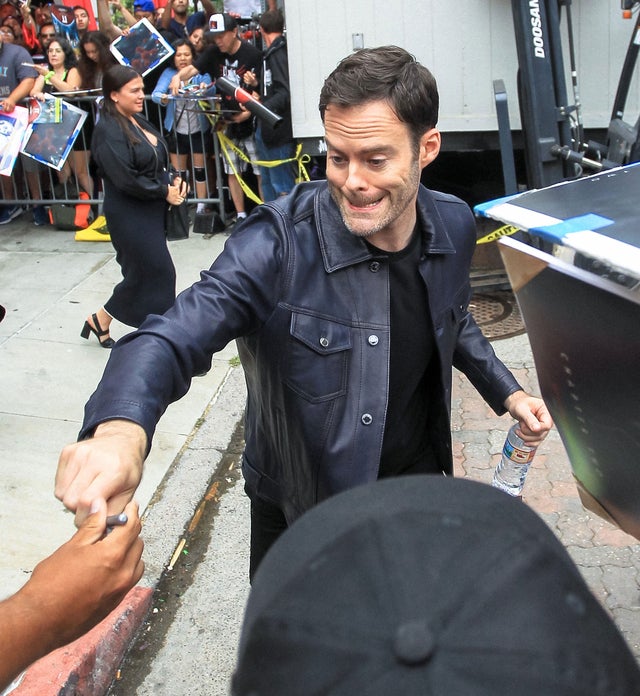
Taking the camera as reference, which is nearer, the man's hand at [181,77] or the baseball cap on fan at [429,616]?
the baseball cap on fan at [429,616]

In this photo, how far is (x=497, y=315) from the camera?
268 inches

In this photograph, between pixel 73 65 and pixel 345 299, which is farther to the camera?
pixel 73 65

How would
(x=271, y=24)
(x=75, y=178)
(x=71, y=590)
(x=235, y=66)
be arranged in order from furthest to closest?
(x=75, y=178) < (x=235, y=66) < (x=271, y=24) < (x=71, y=590)

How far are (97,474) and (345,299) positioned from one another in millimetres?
958

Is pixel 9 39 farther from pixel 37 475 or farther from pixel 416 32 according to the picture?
pixel 37 475

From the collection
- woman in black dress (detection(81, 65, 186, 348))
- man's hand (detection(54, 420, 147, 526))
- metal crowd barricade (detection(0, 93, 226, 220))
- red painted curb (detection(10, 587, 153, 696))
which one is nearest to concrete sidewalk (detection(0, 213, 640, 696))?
red painted curb (detection(10, 587, 153, 696))

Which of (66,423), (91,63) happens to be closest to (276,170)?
(91,63)

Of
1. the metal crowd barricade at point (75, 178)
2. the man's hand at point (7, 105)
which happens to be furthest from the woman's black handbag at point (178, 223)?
the man's hand at point (7, 105)

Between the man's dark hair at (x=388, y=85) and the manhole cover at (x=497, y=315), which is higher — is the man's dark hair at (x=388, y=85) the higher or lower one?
the higher one

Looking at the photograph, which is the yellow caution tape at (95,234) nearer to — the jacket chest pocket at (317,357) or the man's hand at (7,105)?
the man's hand at (7,105)

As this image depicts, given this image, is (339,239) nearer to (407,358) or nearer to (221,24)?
(407,358)

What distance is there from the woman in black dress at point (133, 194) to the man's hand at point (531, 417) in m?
3.78

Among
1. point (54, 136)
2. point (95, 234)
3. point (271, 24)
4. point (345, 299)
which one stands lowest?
point (95, 234)

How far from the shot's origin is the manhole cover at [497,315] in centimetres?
649
